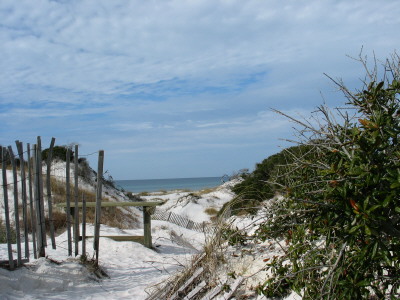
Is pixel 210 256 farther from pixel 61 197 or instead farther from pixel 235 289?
pixel 61 197

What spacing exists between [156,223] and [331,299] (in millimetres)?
11455

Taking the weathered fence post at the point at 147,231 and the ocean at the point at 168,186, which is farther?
the ocean at the point at 168,186

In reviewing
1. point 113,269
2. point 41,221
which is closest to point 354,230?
point 41,221

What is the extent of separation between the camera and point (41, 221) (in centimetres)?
696

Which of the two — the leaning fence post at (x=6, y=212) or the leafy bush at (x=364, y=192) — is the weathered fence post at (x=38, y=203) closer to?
the leaning fence post at (x=6, y=212)

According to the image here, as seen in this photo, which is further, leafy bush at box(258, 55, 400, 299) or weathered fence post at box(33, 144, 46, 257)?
weathered fence post at box(33, 144, 46, 257)

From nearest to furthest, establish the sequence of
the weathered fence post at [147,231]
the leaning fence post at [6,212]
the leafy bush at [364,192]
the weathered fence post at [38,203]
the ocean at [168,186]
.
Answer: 1. the leafy bush at [364,192]
2. the leaning fence post at [6,212]
3. the weathered fence post at [38,203]
4. the weathered fence post at [147,231]
5. the ocean at [168,186]

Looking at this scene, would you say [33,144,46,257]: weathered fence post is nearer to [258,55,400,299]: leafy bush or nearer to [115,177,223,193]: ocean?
[258,55,400,299]: leafy bush

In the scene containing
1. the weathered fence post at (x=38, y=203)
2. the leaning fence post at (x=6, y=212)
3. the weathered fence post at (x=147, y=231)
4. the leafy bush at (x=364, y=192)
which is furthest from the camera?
the weathered fence post at (x=147, y=231)

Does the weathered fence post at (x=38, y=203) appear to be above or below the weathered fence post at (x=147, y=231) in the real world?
above

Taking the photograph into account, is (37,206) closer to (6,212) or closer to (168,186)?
(6,212)

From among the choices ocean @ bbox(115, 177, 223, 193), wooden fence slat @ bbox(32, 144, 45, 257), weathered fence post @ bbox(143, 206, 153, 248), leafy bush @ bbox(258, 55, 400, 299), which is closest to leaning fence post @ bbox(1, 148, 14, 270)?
wooden fence slat @ bbox(32, 144, 45, 257)

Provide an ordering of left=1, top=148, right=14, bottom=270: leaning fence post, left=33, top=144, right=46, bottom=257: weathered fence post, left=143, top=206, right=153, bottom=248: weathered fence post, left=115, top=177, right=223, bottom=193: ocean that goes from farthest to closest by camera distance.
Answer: left=115, top=177, right=223, bottom=193: ocean → left=143, top=206, right=153, bottom=248: weathered fence post → left=33, top=144, right=46, bottom=257: weathered fence post → left=1, top=148, right=14, bottom=270: leaning fence post

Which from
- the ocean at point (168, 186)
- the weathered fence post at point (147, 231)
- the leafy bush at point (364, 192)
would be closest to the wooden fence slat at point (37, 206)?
the weathered fence post at point (147, 231)
